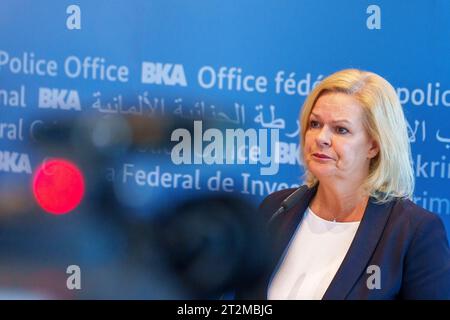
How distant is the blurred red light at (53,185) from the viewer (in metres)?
1.06

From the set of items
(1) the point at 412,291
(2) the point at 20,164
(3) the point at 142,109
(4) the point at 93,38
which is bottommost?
(1) the point at 412,291

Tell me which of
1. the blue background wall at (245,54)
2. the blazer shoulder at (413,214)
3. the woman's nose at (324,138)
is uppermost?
the blue background wall at (245,54)

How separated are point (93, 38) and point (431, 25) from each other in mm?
780

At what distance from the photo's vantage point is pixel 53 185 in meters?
1.08

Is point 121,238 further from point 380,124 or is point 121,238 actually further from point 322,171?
point 380,124

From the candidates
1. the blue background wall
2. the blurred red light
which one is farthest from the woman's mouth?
the blurred red light

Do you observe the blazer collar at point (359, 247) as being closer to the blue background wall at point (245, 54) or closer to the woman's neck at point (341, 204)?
the woman's neck at point (341, 204)

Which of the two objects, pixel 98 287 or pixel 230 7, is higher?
pixel 230 7

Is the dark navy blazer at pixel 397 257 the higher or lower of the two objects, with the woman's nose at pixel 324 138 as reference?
lower

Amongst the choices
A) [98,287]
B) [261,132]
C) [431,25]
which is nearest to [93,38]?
[261,132]

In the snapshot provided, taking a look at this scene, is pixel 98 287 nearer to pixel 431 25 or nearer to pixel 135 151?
pixel 135 151

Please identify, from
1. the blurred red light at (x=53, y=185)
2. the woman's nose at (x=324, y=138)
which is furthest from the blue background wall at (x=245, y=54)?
the woman's nose at (x=324, y=138)

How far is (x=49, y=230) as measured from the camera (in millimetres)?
1077

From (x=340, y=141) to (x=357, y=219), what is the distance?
170mm
